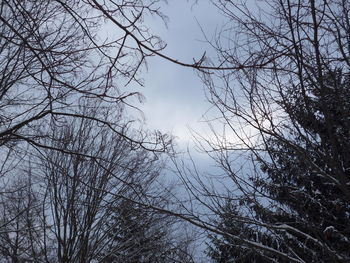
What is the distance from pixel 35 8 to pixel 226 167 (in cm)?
293

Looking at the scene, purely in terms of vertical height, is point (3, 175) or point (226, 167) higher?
point (3, 175)

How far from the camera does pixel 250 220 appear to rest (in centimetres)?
454

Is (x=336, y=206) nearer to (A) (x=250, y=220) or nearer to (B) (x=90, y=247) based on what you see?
(A) (x=250, y=220)

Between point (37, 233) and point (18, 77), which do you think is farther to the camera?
point (37, 233)

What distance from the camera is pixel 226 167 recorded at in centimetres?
489

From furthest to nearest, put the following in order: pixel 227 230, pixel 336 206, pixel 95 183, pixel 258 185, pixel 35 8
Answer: pixel 95 183 → pixel 336 206 → pixel 258 185 → pixel 227 230 → pixel 35 8

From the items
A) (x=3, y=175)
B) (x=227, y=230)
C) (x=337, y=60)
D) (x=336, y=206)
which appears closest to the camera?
(x=337, y=60)

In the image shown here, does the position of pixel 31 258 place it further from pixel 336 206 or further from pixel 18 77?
pixel 336 206

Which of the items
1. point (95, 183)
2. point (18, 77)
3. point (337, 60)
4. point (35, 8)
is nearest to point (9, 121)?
point (18, 77)

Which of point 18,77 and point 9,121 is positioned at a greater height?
point 18,77

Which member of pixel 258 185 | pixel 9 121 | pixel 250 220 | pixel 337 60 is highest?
pixel 9 121

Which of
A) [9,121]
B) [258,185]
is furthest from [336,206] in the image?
[9,121]

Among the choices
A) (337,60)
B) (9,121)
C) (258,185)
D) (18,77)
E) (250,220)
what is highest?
(18,77)

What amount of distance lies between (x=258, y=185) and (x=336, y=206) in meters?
1.93
